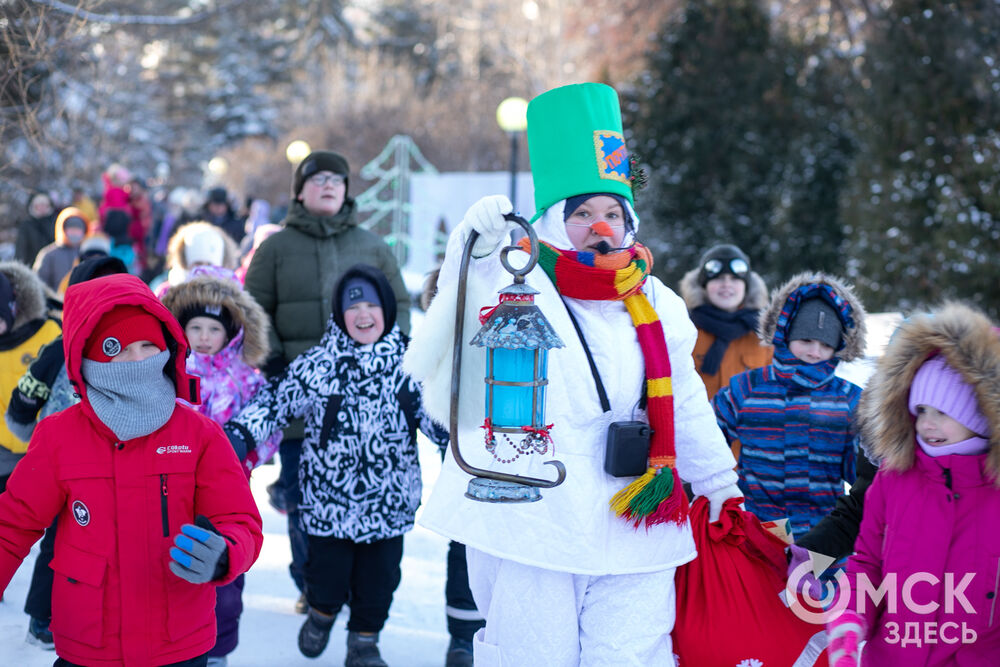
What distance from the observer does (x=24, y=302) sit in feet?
14.7

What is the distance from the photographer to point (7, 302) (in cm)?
438

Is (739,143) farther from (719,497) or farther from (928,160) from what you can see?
(719,497)

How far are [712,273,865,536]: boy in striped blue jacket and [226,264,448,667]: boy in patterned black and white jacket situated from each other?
122 centimetres

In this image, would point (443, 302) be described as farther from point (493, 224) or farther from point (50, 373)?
point (50, 373)

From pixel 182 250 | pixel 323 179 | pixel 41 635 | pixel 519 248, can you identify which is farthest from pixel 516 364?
pixel 182 250

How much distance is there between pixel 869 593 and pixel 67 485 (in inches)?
88.9

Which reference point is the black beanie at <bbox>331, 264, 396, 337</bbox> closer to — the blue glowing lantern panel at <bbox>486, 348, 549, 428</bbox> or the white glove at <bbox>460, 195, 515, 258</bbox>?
the white glove at <bbox>460, 195, 515, 258</bbox>

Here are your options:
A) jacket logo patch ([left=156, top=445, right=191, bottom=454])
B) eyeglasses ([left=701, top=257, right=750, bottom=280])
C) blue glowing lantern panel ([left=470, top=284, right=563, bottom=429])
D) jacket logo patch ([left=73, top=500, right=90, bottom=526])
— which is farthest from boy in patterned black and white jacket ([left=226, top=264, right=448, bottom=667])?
eyeglasses ([left=701, top=257, right=750, bottom=280])

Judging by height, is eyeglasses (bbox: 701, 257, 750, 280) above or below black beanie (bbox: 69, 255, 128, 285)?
above

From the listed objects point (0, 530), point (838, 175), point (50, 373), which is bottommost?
point (0, 530)

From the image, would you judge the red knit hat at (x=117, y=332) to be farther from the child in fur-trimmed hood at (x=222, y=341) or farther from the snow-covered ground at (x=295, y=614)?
the snow-covered ground at (x=295, y=614)

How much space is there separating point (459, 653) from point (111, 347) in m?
2.09

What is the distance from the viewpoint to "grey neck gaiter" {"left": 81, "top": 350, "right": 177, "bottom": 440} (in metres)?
2.71

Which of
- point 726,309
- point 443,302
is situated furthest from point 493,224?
point 726,309
